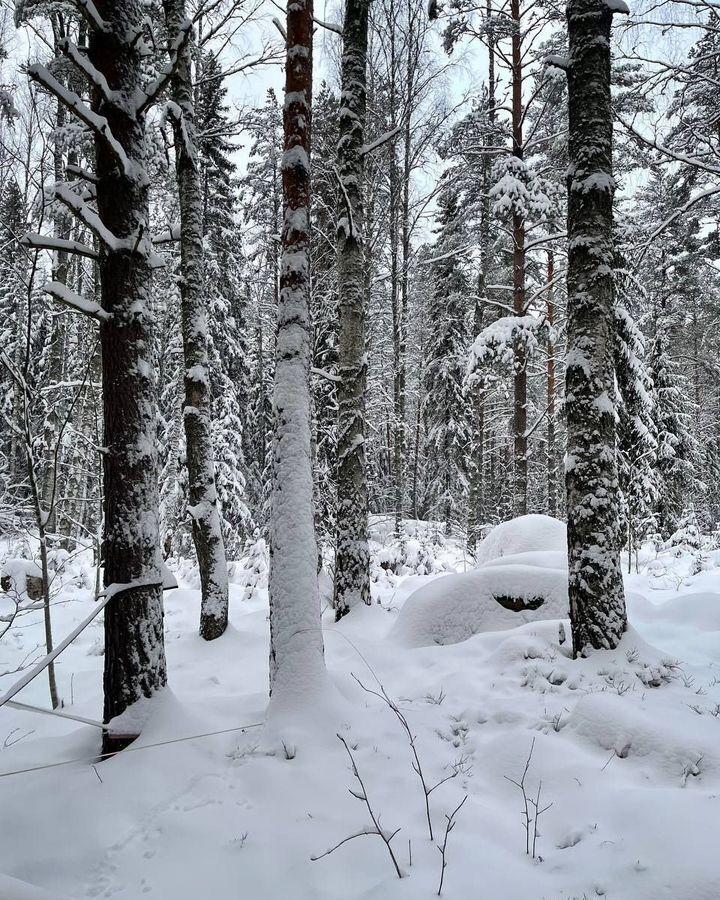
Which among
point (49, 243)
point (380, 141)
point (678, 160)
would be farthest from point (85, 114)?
point (678, 160)

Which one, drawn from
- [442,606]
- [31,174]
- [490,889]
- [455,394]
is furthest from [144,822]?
[455,394]

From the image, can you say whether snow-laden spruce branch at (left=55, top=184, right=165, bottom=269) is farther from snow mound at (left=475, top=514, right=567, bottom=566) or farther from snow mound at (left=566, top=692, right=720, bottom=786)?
snow mound at (left=475, top=514, right=567, bottom=566)

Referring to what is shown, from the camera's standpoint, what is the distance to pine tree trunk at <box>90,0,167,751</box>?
3277mm

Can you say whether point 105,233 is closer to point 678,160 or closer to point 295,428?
point 295,428

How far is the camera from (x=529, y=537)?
7.44 m

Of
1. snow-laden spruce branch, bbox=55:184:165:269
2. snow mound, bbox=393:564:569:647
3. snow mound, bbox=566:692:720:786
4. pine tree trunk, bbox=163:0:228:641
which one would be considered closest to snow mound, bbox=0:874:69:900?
snow mound, bbox=566:692:720:786

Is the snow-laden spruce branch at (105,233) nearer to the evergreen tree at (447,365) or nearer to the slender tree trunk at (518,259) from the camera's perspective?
the slender tree trunk at (518,259)

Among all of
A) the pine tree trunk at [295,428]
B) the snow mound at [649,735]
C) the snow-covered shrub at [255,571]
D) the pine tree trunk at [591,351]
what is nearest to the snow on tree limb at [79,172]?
the pine tree trunk at [295,428]

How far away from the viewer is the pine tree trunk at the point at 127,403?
328 centimetres

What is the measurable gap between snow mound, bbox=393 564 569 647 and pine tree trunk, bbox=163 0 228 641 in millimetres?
2387

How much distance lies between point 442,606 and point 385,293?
15.8 metres

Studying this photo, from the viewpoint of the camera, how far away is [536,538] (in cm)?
739

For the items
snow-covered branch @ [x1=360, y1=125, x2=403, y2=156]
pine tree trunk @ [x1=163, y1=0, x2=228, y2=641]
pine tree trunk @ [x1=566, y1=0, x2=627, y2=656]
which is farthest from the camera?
pine tree trunk @ [x1=163, y1=0, x2=228, y2=641]

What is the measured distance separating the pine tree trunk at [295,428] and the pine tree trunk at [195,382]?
109 inches
